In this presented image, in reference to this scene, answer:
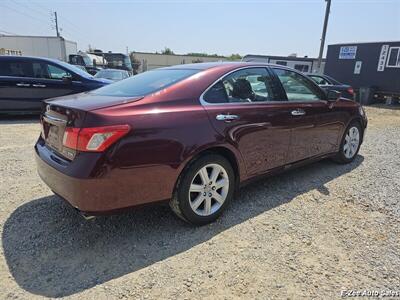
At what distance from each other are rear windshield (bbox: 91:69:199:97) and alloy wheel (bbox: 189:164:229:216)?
0.88m

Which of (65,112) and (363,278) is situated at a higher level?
(65,112)

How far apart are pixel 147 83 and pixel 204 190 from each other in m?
1.20

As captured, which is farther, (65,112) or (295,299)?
(65,112)

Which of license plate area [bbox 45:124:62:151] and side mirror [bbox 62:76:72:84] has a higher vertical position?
side mirror [bbox 62:76:72:84]

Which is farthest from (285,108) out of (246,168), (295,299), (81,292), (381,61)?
(381,61)

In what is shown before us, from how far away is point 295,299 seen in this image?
2131 millimetres

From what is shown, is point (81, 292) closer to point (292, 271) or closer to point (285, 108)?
point (292, 271)

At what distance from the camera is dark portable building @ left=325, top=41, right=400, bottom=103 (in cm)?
1702

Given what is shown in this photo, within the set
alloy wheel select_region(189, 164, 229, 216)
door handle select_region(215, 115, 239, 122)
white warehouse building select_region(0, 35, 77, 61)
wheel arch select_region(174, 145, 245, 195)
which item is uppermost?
white warehouse building select_region(0, 35, 77, 61)

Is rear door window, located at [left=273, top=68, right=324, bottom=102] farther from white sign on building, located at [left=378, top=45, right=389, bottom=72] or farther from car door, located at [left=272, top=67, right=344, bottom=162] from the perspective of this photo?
white sign on building, located at [left=378, top=45, right=389, bottom=72]

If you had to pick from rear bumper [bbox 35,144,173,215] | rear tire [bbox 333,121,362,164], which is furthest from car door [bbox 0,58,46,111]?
rear tire [bbox 333,121,362,164]

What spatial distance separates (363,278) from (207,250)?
3.98ft

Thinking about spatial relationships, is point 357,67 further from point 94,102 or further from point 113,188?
point 113,188

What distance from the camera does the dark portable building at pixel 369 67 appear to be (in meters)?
17.0
